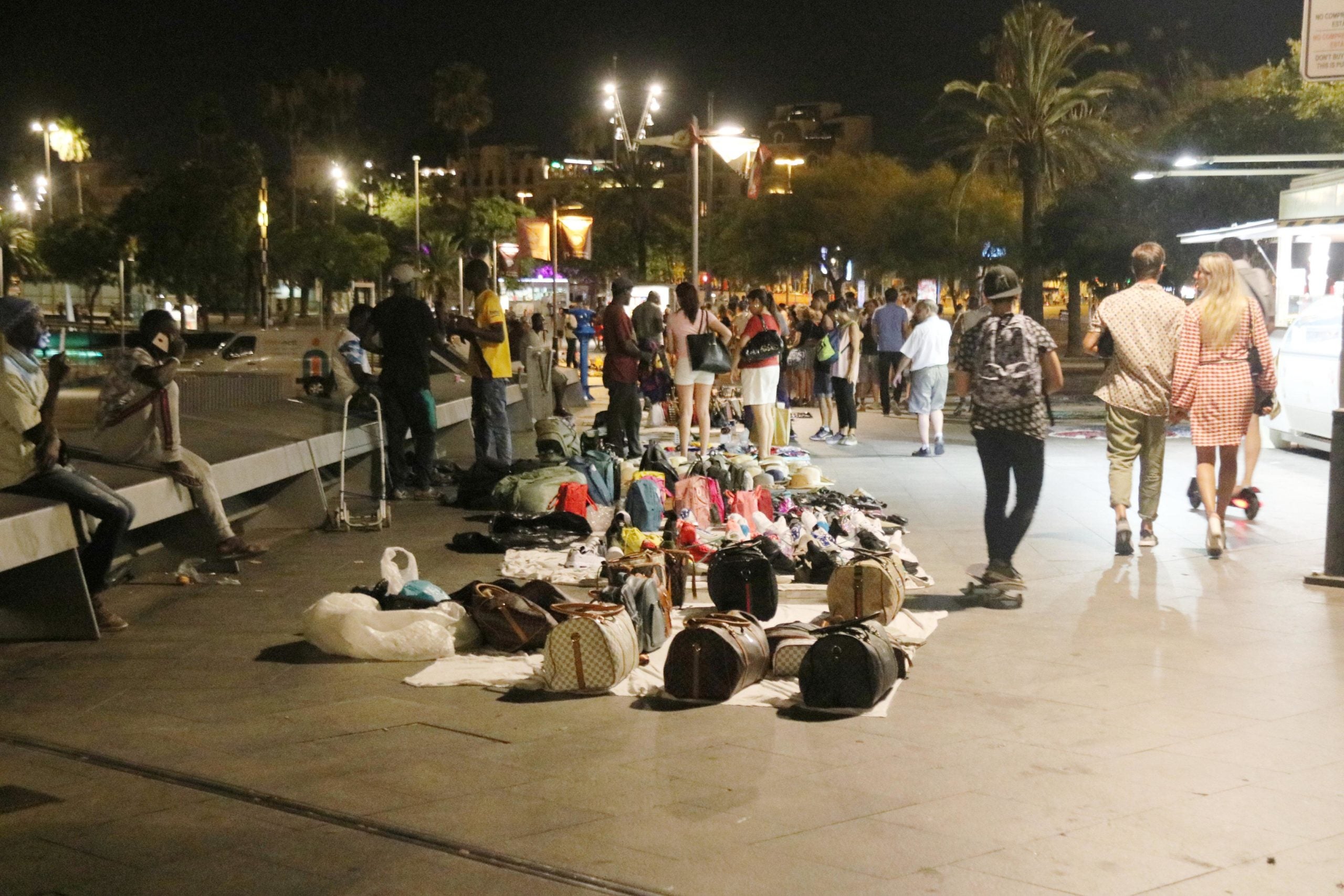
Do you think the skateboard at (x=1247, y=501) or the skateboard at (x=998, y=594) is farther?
the skateboard at (x=1247, y=501)

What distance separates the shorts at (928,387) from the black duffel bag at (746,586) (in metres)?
8.23

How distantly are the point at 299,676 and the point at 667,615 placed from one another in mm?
1848

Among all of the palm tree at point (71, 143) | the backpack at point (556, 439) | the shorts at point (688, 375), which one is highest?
the palm tree at point (71, 143)

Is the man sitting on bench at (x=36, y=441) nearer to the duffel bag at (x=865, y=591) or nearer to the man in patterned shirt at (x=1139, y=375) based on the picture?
the duffel bag at (x=865, y=591)

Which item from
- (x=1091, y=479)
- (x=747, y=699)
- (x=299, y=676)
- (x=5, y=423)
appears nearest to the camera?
(x=747, y=699)

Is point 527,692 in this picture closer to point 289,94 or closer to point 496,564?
point 496,564

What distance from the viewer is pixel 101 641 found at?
7270 mm

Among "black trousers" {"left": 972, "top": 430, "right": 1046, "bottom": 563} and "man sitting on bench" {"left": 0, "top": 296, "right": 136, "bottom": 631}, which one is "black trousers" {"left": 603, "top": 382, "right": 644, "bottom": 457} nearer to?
"black trousers" {"left": 972, "top": 430, "right": 1046, "bottom": 563}

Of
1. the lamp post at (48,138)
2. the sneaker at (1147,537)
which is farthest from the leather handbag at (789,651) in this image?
the lamp post at (48,138)

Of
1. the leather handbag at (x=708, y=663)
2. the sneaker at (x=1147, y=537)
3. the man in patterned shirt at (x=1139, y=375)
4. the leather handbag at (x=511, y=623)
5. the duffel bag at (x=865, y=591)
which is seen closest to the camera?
the leather handbag at (x=708, y=663)

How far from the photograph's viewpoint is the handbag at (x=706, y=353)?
1393cm

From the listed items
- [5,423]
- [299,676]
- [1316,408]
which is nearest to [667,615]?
[299,676]

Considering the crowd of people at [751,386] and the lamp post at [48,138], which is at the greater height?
the lamp post at [48,138]

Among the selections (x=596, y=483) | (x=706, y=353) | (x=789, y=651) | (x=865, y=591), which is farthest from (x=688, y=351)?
(x=789, y=651)
